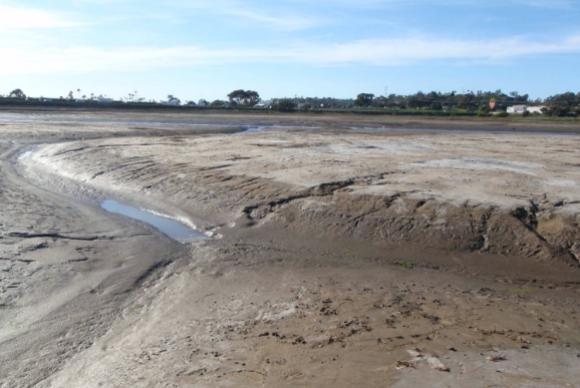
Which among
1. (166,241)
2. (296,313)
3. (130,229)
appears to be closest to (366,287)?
(296,313)

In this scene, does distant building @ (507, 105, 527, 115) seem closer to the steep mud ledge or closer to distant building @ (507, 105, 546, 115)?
distant building @ (507, 105, 546, 115)

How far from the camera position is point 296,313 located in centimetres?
740

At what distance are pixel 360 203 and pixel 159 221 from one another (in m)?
4.11

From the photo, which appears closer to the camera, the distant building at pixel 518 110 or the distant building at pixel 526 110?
the distant building at pixel 526 110

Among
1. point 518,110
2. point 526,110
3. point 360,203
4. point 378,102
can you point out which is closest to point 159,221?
point 360,203

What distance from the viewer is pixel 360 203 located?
40.1 feet

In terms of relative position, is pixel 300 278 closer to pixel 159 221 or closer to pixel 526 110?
pixel 159 221

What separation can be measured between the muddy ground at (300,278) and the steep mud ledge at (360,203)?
43 mm

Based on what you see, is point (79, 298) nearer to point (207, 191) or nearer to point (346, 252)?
point (346, 252)

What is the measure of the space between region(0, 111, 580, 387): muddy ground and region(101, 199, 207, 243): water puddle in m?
0.32

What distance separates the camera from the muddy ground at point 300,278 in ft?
19.1

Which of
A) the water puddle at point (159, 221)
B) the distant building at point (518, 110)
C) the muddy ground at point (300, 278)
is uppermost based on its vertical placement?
the muddy ground at point (300, 278)

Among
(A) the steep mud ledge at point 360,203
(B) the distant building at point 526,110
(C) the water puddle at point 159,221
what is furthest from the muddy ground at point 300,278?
(B) the distant building at point 526,110

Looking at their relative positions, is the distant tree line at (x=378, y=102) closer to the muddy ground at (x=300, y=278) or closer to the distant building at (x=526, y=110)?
the distant building at (x=526, y=110)
